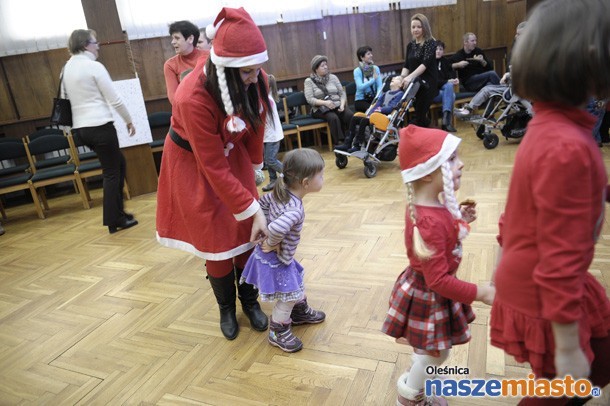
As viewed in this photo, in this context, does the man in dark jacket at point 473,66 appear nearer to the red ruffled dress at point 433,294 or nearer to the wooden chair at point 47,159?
the wooden chair at point 47,159

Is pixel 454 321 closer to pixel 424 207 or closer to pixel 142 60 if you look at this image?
pixel 424 207

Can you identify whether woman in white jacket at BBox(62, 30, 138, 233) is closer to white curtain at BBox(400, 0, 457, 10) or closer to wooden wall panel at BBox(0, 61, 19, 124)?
wooden wall panel at BBox(0, 61, 19, 124)

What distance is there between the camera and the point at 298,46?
6.37m

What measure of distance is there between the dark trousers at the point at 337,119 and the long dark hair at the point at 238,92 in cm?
397

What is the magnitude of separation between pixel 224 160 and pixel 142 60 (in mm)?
4686

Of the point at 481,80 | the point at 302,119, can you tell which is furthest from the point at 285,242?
the point at 481,80

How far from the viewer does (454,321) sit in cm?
135

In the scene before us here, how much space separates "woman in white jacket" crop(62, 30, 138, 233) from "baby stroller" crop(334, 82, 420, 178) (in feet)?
7.51

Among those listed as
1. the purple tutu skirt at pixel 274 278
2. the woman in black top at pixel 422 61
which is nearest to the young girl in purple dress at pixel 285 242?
the purple tutu skirt at pixel 274 278

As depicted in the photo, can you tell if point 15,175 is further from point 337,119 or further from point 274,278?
point 274,278

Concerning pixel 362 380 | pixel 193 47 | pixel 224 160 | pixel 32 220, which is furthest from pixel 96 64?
pixel 362 380

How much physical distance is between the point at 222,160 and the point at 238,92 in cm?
27

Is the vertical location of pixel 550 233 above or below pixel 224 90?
below

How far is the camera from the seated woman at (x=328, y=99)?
5.71 metres
